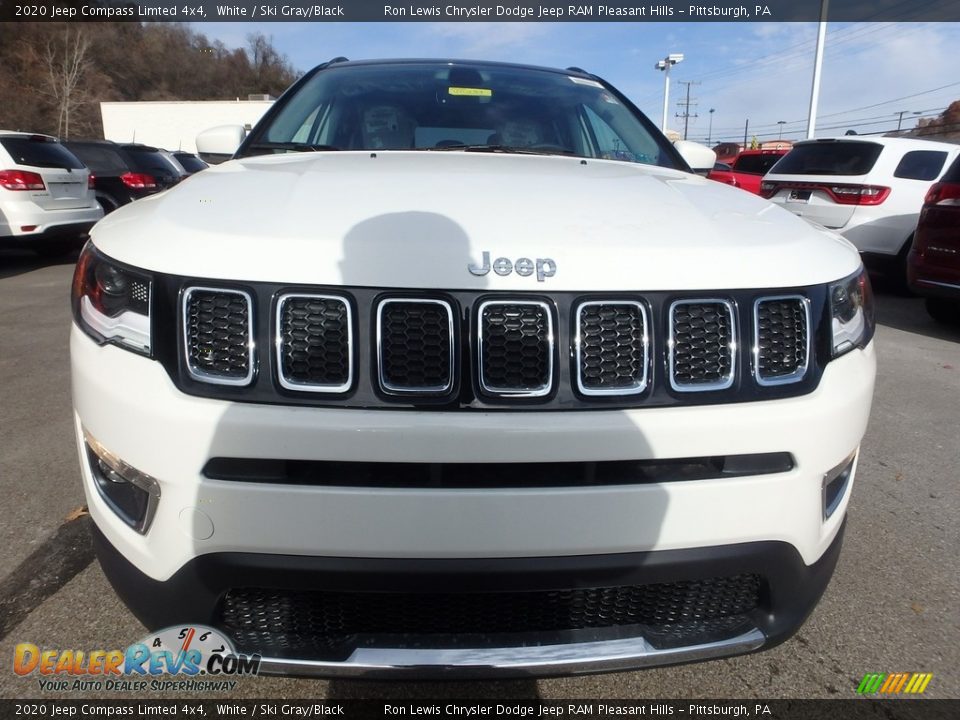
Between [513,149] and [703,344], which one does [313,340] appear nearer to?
[703,344]

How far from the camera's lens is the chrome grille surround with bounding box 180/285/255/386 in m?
1.30

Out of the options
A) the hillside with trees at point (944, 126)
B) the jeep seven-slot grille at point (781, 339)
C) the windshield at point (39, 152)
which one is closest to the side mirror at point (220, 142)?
the jeep seven-slot grille at point (781, 339)

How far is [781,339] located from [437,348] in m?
0.75

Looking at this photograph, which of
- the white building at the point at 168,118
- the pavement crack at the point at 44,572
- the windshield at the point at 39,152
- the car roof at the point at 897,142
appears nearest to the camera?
the pavement crack at the point at 44,572

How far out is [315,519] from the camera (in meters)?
1.28

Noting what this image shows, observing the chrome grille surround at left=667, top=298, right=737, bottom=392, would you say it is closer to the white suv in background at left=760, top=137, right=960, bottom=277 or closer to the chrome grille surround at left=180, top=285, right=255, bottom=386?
Answer: the chrome grille surround at left=180, top=285, right=255, bottom=386

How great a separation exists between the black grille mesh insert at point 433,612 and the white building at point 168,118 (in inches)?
1530

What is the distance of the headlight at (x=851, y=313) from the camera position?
1.53 metres

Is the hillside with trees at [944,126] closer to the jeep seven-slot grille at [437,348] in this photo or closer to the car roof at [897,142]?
the car roof at [897,142]

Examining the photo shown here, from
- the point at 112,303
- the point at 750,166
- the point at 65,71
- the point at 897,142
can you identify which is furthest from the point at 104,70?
the point at 112,303

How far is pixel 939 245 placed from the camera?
548 cm

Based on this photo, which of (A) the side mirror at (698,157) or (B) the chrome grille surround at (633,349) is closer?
(B) the chrome grille surround at (633,349)

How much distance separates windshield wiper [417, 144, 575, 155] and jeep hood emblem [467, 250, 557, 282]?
1.16 metres

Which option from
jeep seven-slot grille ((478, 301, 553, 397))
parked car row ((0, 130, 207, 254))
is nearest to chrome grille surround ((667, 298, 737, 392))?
jeep seven-slot grille ((478, 301, 553, 397))
